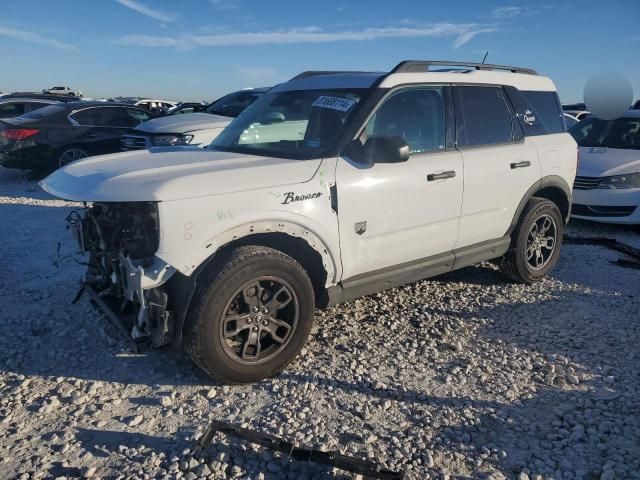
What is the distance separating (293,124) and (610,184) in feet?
17.3

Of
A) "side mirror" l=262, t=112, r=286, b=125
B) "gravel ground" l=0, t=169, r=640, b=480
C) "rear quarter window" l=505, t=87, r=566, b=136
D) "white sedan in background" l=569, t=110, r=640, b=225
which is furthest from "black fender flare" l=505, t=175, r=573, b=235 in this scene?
"white sedan in background" l=569, t=110, r=640, b=225

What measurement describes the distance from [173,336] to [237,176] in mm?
1034

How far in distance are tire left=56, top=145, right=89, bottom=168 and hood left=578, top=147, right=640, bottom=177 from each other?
355 inches

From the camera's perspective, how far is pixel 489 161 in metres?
4.36

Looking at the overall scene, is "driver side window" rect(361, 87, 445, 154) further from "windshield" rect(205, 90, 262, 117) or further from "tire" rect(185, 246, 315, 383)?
"windshield" rect(205, 90, 262, 117)

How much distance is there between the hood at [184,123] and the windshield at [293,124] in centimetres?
402

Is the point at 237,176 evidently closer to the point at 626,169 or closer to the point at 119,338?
the point at 119,338

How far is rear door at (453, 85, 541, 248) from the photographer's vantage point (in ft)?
14.0

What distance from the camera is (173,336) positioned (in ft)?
9.87

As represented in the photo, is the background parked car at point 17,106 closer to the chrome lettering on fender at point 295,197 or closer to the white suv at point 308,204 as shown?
the white suv at point 308,204

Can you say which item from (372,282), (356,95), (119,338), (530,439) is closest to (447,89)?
(356,95)

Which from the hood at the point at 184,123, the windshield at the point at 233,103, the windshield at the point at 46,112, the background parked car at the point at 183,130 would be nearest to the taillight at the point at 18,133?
the windshield at the point at 46,112

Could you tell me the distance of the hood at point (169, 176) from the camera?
284cm

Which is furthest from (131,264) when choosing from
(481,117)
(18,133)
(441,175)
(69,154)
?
(18,133)
